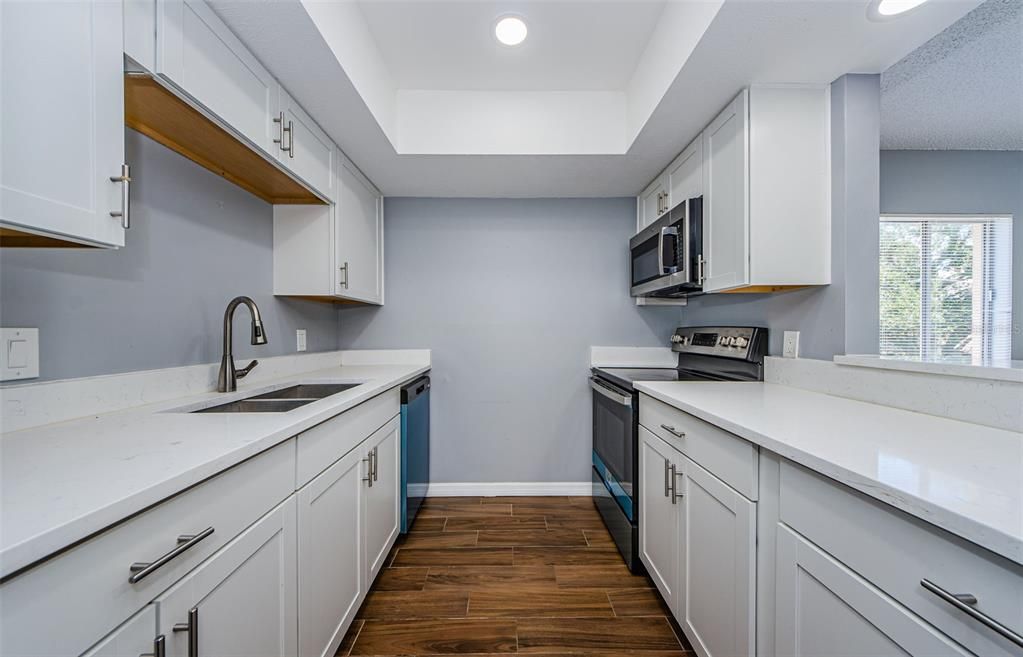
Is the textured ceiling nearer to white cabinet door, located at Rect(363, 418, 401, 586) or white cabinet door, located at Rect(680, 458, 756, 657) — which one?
white cabinet door, located at Rect(680, 458, 756, 657)

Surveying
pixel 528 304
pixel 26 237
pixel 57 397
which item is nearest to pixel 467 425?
pixel 528 304

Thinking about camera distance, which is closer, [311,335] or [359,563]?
[359,563]

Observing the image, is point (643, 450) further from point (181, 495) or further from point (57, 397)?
point (57, 397)

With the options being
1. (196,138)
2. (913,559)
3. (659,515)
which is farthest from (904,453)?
(196,138)

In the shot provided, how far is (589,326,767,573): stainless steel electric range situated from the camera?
6.20ft

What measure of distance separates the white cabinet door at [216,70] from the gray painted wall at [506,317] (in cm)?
143

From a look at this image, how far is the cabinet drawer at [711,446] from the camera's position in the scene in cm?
106

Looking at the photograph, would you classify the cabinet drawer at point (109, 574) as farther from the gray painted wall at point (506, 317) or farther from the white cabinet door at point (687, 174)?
the white cabinet door at point (687, 174)

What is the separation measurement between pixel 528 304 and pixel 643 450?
4.46ft

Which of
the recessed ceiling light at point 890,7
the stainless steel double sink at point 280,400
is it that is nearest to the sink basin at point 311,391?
the stainless steel double sink at point 280,400

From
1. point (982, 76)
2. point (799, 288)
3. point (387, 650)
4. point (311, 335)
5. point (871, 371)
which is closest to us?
point (871, 371)

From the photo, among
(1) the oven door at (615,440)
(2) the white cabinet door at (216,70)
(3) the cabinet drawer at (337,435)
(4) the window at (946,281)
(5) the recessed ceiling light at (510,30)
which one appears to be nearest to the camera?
(2) the white cabinet door at (216,70)

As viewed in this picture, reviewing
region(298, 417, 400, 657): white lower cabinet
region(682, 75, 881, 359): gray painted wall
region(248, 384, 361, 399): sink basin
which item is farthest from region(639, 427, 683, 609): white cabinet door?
region(248, 384, 361, 399): sink basin

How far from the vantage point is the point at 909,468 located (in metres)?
0.72
